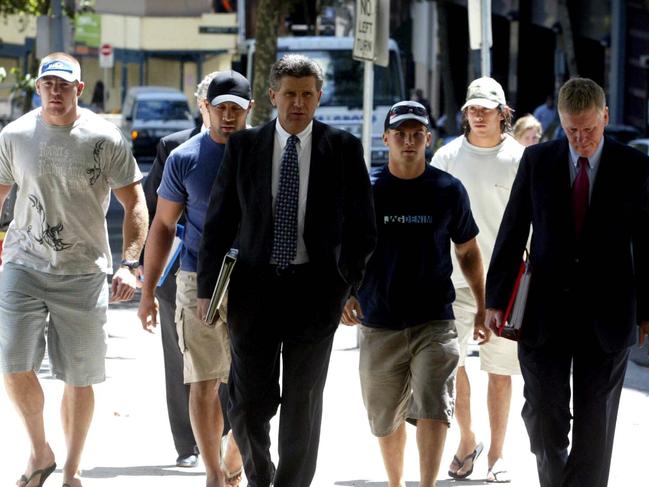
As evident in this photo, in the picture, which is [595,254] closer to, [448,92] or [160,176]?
[160,176]

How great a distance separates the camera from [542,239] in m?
5.95

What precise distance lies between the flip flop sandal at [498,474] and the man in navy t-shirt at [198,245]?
4.46ft

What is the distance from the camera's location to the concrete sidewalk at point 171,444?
738 cm

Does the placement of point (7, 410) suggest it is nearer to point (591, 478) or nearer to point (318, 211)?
point (318, 211)

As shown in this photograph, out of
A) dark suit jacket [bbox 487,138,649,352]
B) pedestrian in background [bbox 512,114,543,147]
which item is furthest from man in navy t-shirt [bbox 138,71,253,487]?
pedestrian in background [bbox 512,114,543,147]

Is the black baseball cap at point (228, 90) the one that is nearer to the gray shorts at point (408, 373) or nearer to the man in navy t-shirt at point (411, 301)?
the man in navy t-shirt at point (411, 301)

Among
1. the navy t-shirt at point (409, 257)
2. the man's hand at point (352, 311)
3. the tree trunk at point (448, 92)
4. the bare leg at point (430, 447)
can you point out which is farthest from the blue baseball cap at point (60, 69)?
the tree trunk at point (448, 92)

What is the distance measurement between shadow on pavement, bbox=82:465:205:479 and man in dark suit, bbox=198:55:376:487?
1342 millimetres

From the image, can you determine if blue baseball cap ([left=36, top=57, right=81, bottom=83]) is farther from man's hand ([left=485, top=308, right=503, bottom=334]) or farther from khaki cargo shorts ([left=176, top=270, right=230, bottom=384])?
man's hand ([left=485, top=308, right=503, bottom=334])

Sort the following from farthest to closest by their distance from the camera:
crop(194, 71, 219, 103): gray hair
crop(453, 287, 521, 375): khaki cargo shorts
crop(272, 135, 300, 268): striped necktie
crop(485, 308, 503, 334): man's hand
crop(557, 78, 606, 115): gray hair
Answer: crop(453, 287, 521, 375): khaki cargo shorts, crop(194, 71, 219, 103): gray hair, crop(485, 308, 503, 334): man's hand, crop(272, 135, 300, 268): striped necktie, crop(557, 78, 606, 115): gray hair

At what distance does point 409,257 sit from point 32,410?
1821 millimetres

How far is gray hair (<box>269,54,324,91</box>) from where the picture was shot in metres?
6.02

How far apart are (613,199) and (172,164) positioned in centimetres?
200

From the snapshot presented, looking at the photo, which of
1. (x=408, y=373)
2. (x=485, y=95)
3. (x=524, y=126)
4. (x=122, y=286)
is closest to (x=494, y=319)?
(x=408, y=373)
